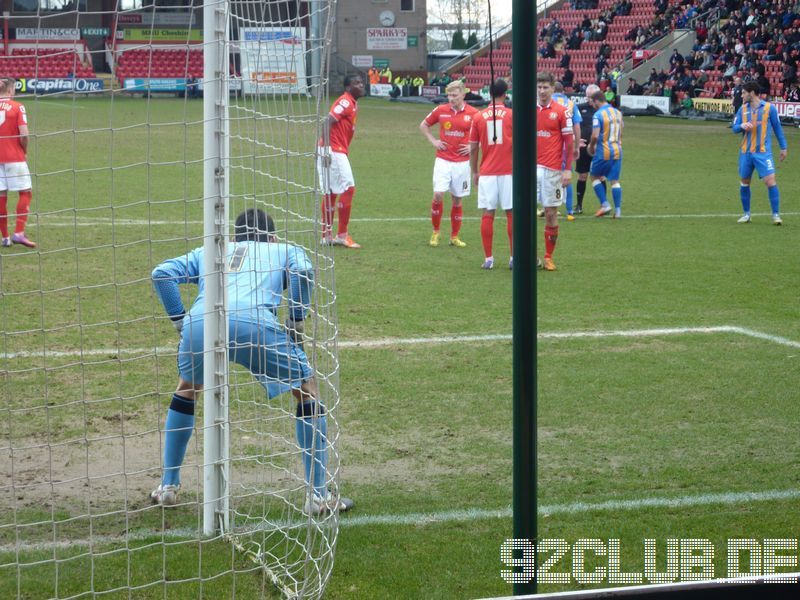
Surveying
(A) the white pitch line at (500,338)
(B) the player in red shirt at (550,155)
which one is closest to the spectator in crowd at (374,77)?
(B) the player in red shirt at (550,155)

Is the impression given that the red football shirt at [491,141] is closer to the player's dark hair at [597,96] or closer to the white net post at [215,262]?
the player's dark hair at [597,96]

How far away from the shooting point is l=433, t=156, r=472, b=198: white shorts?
13.1 metres

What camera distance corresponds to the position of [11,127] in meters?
12.4

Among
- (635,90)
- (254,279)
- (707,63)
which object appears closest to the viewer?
(254,279)

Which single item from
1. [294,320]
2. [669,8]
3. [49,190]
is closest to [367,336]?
[294,320]

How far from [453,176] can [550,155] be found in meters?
1.65

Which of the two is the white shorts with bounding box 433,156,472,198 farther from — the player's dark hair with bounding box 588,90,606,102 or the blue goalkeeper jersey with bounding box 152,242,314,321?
the blue goalkeeper jersey with bounding box 152,242,314,321

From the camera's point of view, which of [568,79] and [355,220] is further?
[568,79]

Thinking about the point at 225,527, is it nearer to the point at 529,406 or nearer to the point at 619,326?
the point at 529,406

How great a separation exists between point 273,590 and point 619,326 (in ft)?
17.6

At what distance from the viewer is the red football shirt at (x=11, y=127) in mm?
11891

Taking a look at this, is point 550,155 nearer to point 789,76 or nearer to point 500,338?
point 500,338

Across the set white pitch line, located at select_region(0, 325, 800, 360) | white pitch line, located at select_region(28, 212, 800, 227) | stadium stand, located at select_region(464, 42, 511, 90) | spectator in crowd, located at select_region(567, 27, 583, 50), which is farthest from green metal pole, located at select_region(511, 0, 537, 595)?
spectator in crowd, located at select_region(567, 27, 583, 50)

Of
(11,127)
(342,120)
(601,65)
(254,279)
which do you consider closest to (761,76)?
(601,65)
